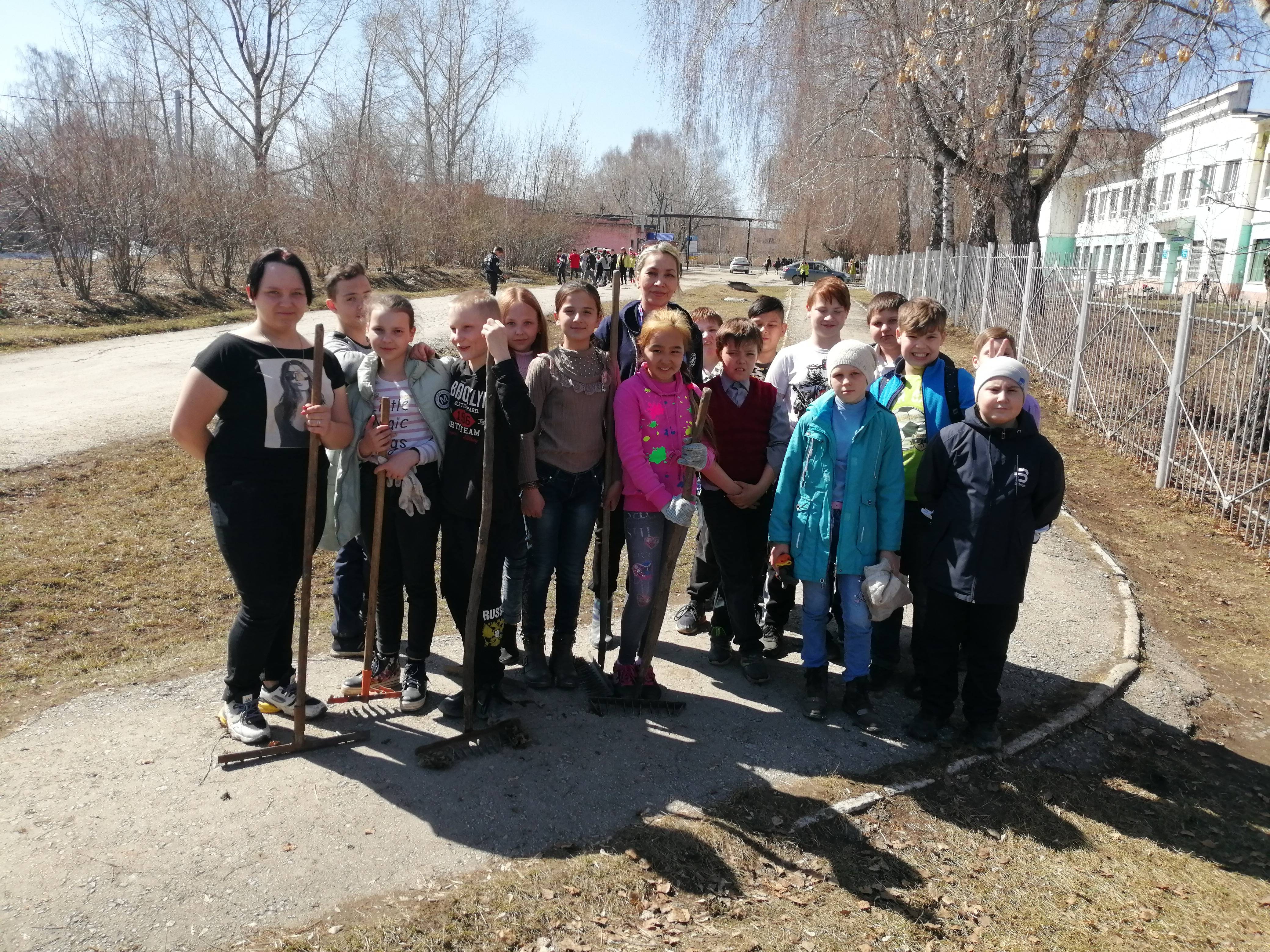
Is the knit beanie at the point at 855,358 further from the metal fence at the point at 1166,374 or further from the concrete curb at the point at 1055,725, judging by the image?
the metal fence at the point at 1166,374

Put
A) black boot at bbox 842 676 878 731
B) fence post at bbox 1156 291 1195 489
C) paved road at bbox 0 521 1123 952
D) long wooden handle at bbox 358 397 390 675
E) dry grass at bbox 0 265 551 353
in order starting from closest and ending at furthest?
paved road at bbox 0 521 1123 952
long wooden handle at bbox 358 397 390 675
black boot at bbox 842 676 878 731
fence post at bbox 1156 291 1195 489
dry grass at bbox 0 265 551 353

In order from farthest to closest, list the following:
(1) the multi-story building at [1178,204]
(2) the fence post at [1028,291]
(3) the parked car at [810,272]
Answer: (3) the parked car at [810,272] < (1) the multi-story building at [1178,204] < (2) the fence post at [1028,291]

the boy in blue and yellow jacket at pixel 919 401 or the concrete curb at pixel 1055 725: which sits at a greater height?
the boy in blue and yellow jacket at pixel 919 401

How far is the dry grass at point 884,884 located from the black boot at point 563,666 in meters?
1.03

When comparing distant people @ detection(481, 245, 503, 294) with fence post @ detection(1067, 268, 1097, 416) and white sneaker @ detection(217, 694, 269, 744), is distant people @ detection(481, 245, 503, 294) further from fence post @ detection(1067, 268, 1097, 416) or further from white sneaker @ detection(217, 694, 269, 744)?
white sneaker @ detection(217, 694, 269, 744)

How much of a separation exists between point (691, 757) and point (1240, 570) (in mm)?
5248

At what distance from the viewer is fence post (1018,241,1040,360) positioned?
47.0 feet

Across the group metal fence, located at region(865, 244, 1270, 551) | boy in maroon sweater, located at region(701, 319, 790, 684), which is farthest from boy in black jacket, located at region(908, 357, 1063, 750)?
metal fence, located at region(865, 244, 1270, 551)

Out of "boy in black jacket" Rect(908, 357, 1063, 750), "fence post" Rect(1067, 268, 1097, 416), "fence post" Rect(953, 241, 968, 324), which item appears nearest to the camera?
"boy in black jacket" Rect(908, 357, 1063, 750)

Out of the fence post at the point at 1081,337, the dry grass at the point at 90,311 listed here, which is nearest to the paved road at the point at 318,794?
the fence post at the point at 1081,337

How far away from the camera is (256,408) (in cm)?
327

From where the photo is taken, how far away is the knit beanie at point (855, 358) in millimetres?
3838

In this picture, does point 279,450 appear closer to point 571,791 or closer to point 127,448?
point 571,791

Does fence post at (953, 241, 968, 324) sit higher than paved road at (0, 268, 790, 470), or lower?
higher
